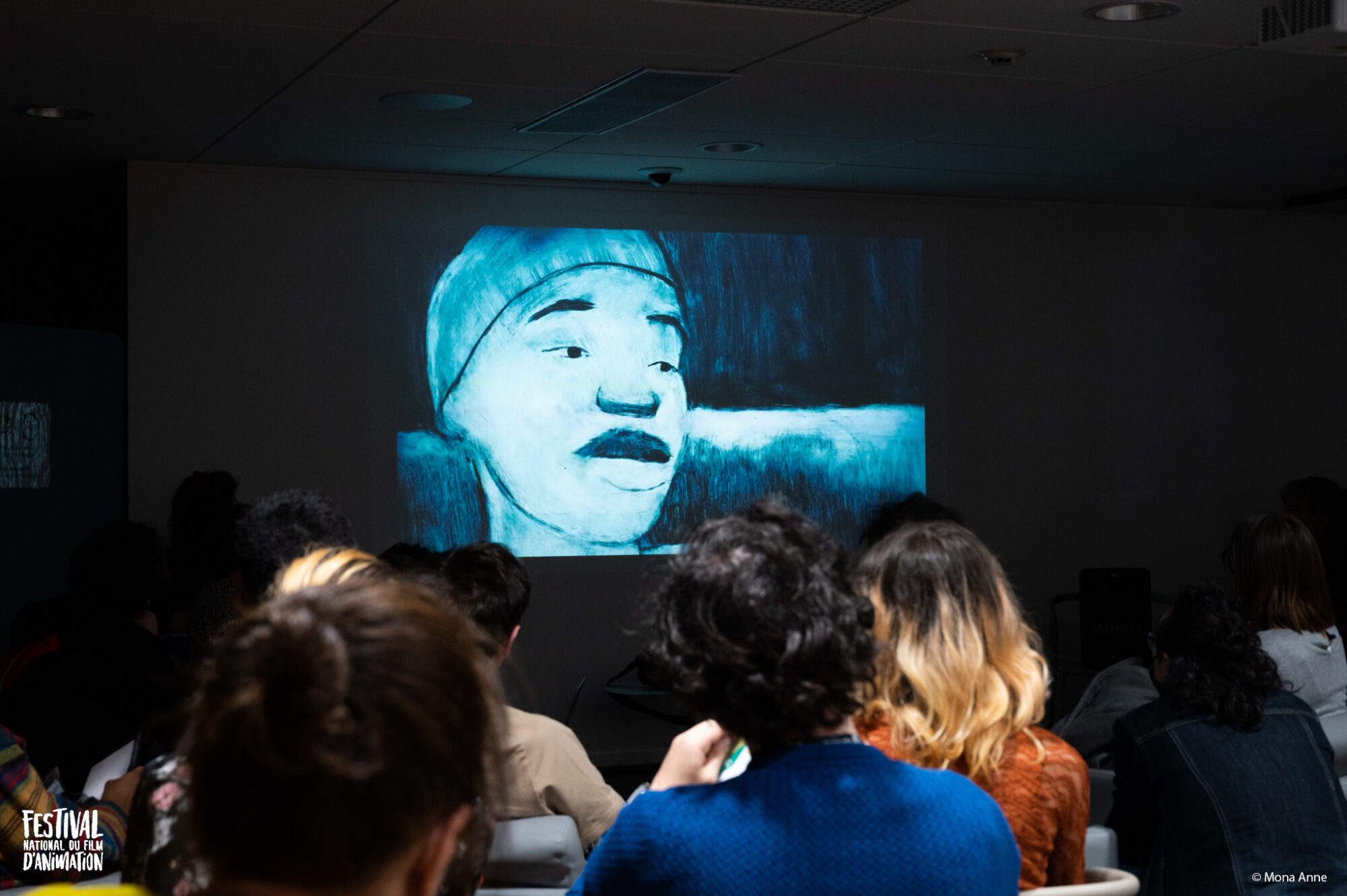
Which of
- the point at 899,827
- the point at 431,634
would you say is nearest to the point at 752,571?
the point at 899,827

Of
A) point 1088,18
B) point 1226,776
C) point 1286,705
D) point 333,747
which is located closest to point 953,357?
point 1088,18

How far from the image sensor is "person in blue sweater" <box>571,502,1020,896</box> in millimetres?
1244

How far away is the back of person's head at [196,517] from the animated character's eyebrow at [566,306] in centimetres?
165

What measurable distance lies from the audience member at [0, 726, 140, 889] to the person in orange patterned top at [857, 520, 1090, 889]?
1174mm

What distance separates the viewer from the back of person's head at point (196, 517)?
4.89 meters

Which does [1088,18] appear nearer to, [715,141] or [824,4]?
[824,4]

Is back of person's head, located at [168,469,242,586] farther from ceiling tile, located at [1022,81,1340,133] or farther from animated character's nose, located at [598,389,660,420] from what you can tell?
ceiling tile, located at [1022,81,1340,133]

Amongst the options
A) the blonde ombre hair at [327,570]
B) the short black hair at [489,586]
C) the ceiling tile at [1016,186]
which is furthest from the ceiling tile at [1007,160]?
the blonde ombre hair at [327,570]

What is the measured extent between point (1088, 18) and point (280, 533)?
110 inches

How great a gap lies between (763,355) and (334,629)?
5876 mm

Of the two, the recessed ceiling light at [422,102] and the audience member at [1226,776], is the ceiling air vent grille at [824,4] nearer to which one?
the recessed ceiling light at [422,102]

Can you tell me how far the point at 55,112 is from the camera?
4727 millimetres

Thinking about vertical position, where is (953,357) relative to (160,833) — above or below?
above

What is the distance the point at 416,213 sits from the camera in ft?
19.9
